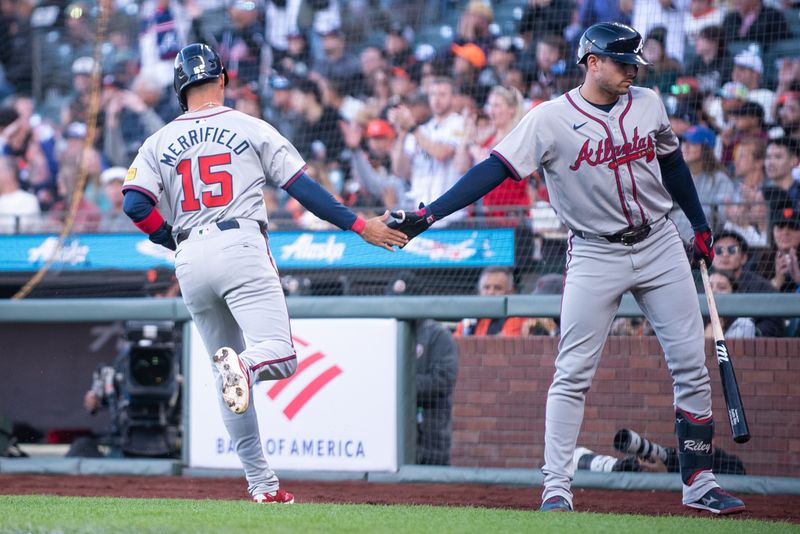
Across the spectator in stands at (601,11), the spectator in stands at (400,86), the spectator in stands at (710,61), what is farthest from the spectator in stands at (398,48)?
the spectator in stands at (710,61)

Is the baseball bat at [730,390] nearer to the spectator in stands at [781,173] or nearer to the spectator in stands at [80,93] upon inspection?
the spectator in stands at [781,173]

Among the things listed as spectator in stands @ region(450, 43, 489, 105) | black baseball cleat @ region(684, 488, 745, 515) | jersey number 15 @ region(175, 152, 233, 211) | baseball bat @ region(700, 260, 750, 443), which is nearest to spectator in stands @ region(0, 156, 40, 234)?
spectator in stands @ region(450, 43, 489, 105)

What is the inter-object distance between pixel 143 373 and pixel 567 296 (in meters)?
3.63

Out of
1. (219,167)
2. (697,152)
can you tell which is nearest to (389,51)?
(697,152)

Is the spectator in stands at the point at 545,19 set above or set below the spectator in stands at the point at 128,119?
above

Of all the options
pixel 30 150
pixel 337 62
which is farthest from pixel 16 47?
pixel 337 62

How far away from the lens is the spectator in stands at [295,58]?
10.2m

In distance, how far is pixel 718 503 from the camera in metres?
4.42

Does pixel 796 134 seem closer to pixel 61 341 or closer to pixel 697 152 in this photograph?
pixel 697 152

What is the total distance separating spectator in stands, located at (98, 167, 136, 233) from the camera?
888 centimetres

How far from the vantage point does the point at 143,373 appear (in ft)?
23.7

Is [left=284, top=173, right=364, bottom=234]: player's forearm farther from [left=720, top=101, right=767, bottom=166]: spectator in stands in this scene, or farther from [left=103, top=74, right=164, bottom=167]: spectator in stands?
[left=103, top=74, right=164, bottom=167]: spectator in stands

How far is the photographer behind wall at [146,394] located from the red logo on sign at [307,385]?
3.42 feet

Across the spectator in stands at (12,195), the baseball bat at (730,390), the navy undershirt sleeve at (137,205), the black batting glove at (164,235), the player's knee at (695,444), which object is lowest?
the player's knee at (695,444)
